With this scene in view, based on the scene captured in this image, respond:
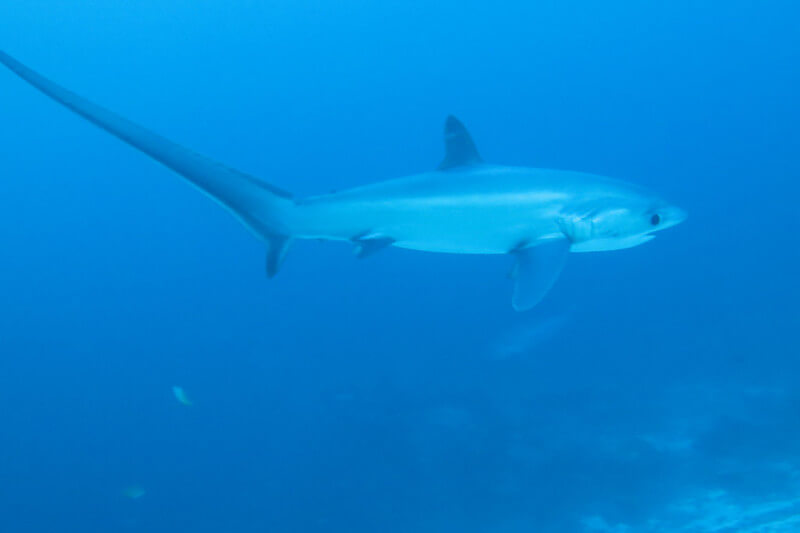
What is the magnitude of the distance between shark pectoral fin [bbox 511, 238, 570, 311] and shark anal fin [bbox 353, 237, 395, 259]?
30.2 inches

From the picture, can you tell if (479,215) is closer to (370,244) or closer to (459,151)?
(459,151)

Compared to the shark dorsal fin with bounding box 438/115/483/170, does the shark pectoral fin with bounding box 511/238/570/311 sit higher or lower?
lower

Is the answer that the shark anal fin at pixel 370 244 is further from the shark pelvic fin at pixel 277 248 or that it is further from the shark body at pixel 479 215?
the shark pelvic fin at pixel 277 248

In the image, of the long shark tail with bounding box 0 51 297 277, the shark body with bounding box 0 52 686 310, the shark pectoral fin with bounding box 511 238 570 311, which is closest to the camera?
the long shark tail with bounding box 0 51 297 277

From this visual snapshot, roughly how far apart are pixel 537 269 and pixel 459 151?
83 cm

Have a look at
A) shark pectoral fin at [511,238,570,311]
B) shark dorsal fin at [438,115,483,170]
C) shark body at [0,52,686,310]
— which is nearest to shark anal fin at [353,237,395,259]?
shark body at [0,52,686,310]

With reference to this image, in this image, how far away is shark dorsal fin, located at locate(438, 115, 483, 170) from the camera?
12.9ft

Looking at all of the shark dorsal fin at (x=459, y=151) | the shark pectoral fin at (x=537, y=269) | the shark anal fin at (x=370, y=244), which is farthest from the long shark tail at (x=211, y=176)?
the shark pectoral fin at (x=537, y=269)

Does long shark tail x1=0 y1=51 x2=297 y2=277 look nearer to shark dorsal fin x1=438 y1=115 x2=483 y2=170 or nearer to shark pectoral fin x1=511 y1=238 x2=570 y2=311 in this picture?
shark dorsal fin x1=438 y1=115 x2=483 y2=170

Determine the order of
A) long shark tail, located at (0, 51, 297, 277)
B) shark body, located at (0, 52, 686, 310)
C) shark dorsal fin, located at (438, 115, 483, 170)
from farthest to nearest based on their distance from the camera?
shark dorsal fin, located at (438, 115, 483, 170)
shark body, located at (0, 52, 686, 310)
long shark tail, located at (0, 51, 297, 277)

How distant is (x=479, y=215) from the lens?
12.0 feet

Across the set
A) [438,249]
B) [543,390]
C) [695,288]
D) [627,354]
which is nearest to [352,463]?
[543,390]

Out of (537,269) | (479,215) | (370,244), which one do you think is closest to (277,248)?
(370,244)

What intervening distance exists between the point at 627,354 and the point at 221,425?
8.14m
